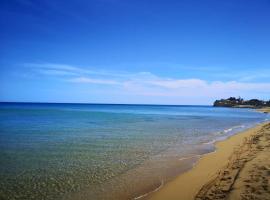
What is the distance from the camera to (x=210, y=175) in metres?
10.2

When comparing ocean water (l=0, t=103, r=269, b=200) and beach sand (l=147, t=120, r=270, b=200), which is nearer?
beach sand (l=147, t=120, r=270, b=200)

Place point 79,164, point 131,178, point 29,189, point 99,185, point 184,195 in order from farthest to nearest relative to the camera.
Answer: point 79,164
point 131,178
point 99,185
point 29,189
point 184,195

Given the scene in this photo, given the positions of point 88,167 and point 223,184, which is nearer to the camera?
point 223,184

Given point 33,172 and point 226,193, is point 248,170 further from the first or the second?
point 33,172

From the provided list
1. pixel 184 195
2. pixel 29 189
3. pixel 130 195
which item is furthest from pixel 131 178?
pixel 29 189

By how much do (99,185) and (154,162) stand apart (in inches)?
162

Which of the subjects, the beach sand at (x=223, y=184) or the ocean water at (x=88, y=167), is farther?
the ocean water at (x=88, y=167)

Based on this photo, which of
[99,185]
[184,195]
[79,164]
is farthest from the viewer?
[79,164]

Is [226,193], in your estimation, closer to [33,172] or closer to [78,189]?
[78,189]

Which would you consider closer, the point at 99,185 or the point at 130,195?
the point at 130,195

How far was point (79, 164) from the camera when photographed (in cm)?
1198

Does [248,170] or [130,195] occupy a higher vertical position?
[248,170]

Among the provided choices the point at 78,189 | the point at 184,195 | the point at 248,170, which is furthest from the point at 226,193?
the point at 78,189

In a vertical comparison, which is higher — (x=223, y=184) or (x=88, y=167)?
(x=223, y=184)
